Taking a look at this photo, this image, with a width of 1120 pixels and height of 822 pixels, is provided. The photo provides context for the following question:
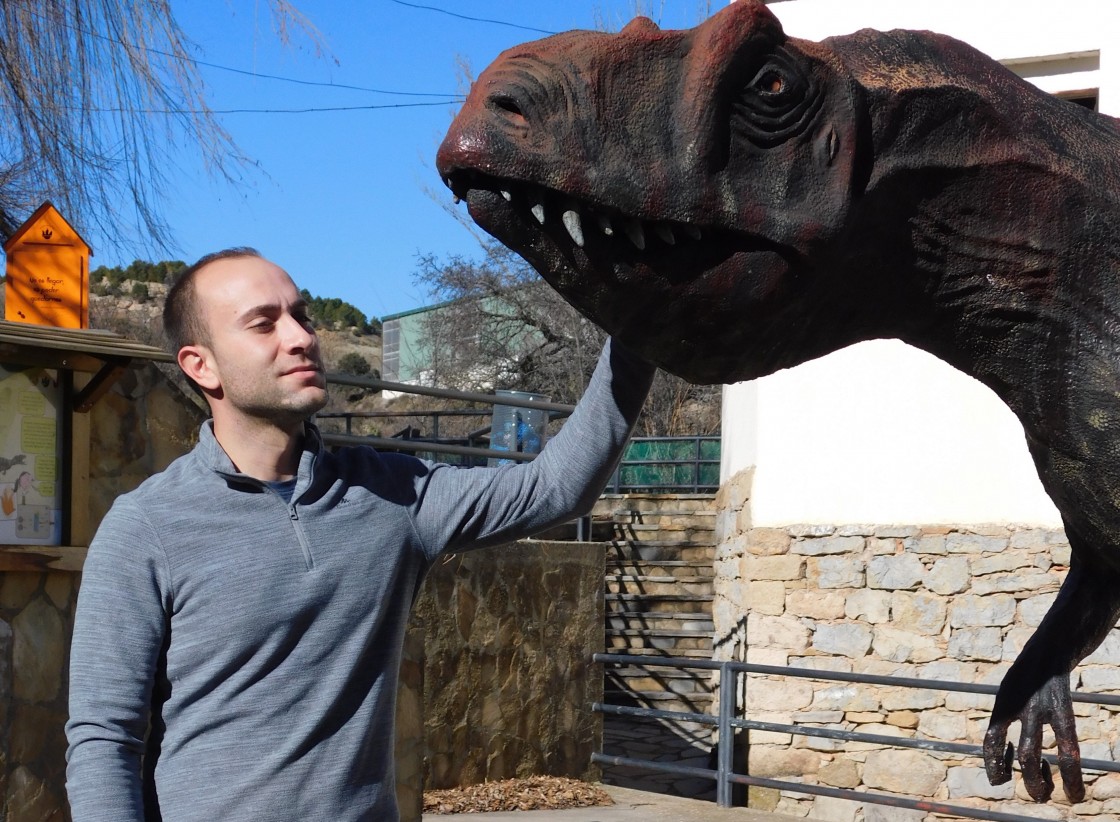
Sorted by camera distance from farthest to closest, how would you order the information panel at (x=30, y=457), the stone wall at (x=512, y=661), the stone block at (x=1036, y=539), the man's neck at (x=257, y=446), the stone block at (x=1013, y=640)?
1. the stone block at (x=1013, y=640)
2. the stone block at (x=1036, y=539)
3. the stone wall at (x=512, y=661)
4. the information panel at (x=30, y=457)
5. the man's neck at (x=257, y=446)

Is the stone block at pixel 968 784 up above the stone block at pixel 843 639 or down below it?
below

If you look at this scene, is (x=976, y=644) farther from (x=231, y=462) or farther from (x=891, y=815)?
(x=231, y=462)

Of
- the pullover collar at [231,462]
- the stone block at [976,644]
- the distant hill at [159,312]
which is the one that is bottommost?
the stone block at [976,644]

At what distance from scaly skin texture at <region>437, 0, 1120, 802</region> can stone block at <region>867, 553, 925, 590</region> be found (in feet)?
22.7

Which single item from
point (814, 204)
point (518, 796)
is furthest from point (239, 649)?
point (518, 796)

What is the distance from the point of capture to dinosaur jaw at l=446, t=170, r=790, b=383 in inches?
49.2

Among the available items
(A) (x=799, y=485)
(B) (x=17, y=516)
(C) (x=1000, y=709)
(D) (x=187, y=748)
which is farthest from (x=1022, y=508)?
(D) (x=187, y=748)

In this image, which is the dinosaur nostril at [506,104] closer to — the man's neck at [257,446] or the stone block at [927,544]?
the man's neck at [257,446]

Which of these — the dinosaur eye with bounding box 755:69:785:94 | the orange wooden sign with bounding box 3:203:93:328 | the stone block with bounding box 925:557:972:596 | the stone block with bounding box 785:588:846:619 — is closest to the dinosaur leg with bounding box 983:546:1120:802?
the dinosaur eye with bounding box 755:69:785:94

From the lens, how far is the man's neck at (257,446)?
202 cm

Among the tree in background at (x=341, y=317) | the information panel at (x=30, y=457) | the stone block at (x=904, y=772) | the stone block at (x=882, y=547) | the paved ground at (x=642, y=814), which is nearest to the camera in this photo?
the information panel at (x=30, y=457)

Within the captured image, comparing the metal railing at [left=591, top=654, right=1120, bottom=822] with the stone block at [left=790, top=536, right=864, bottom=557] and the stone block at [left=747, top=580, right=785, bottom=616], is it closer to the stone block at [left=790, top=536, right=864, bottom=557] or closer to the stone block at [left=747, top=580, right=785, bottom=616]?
the stone block at [left=747, top=580, right=785, bottom=616]

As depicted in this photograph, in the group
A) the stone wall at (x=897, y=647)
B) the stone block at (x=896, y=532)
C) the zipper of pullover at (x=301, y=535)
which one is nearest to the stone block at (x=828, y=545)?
the stone wall at (x=897, y=647)

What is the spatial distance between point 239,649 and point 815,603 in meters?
7.18
